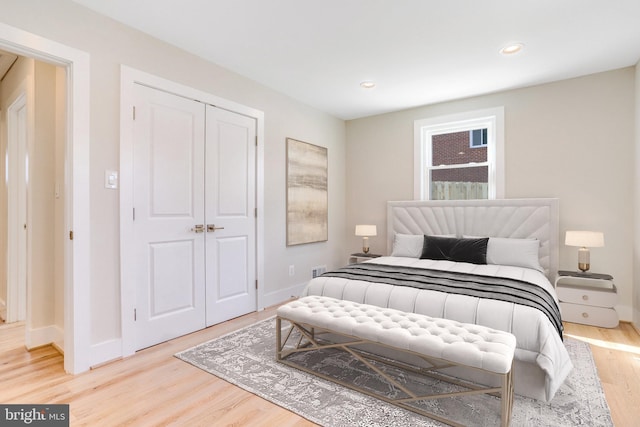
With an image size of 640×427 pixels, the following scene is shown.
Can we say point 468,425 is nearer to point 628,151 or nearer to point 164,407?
point 164,407

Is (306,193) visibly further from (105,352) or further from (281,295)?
(105,352)

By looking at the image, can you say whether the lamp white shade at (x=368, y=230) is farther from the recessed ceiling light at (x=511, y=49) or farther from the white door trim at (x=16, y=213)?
the white door trim at (x=16, y=213)

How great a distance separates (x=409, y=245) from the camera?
4.14 metres

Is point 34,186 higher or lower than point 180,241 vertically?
higher

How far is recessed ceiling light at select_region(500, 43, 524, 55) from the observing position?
2.88m

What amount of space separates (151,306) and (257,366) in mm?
1081

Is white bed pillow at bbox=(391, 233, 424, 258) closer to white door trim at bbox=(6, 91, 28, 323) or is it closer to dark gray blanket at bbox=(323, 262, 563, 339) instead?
dark gray blanket at bbox=(323, 262, 563, 339)

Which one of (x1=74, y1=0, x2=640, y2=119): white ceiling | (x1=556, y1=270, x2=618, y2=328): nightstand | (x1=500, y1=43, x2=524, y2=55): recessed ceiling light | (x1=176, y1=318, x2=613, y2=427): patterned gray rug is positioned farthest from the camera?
(x1=556, y1=270, x2=618, y2=328): nightstand

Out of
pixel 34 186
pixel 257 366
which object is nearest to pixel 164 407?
pixel 257 366

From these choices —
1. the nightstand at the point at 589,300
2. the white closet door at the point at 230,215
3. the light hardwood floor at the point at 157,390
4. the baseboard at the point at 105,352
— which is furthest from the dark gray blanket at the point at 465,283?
the baseboard at the point at 105,352

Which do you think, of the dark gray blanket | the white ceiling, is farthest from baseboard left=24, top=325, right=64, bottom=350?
the white ceiling

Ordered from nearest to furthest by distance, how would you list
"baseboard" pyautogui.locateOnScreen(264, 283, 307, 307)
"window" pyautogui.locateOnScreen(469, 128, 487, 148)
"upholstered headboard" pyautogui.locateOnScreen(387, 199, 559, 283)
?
"upholstered headboard" pyautogui.locateOnScreen(387, 199, 559, 283) → "baseboard" pyautogui.locateOnScreen(264, 283, 307, 307) → "window" pyautogui.locateOnScreen(469, 128, 487, 148)

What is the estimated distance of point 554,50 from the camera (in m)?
2.98

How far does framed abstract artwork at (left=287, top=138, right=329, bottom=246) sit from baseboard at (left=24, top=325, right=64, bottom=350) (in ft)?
7.76
